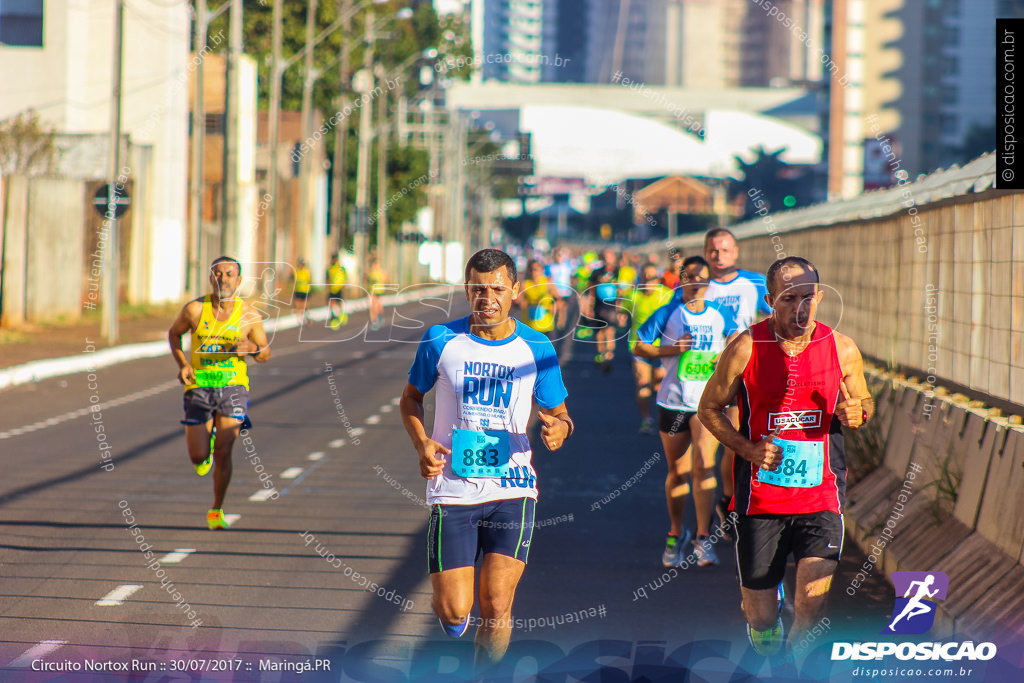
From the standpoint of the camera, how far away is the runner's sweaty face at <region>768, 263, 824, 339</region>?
6.11m

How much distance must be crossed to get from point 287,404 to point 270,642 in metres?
13.6

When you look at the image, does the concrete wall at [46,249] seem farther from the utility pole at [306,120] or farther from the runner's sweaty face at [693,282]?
the runner's sweaty face at [693,282]

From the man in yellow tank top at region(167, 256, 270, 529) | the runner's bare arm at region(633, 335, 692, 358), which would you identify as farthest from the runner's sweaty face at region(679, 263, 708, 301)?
the man in yellow tank top at region(167, 256, 270, 529)

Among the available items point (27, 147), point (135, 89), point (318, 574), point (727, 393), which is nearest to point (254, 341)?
point (318, 574)

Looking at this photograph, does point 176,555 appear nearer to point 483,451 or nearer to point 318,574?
point 318,574

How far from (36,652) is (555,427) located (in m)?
2.80

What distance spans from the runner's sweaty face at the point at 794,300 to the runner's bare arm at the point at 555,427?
37.7 inches

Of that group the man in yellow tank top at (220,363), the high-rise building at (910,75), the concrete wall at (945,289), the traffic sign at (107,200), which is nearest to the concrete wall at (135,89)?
the traffic sign at (107,200)

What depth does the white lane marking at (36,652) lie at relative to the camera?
6.79 m

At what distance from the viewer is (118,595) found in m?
8.50

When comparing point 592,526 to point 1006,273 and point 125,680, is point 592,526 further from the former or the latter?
point 125,680

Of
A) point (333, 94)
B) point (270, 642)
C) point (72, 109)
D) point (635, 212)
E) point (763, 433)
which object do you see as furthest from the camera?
point (635, 212)

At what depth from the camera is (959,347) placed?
1019cm

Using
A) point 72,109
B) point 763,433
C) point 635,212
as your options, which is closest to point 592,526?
point 763,433
